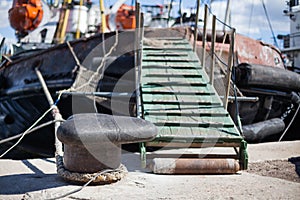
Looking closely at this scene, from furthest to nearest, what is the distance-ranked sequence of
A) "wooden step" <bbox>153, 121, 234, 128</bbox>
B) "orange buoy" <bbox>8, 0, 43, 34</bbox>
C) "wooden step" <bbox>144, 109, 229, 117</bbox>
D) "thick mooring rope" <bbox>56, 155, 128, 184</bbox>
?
"orange buoy" <bbox>8, 0, 43, 34</bbox>
"wooden step" <bbox>144, 109, 229, 117</bbox>
"wooden step" <bbox>153, 121, 234, 128</bbox>
"thick mooring rope" <bbox>56, 155, 128, 184</bbox>

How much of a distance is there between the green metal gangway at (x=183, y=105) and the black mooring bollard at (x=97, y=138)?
2.76 ft

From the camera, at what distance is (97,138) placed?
3.14m

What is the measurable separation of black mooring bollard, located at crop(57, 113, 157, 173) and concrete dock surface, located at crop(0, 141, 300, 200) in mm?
178

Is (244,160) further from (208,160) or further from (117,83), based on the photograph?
(117,83)

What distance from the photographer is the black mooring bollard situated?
3.15 metres

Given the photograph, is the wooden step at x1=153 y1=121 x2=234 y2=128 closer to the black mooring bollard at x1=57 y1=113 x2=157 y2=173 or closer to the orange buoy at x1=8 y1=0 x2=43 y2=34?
the black mooring bollard at x1=57 y1=113 x2=157 y2=173

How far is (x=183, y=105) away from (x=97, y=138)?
6.97 feet

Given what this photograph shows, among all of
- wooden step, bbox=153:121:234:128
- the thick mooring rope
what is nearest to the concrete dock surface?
the thick mooring rope

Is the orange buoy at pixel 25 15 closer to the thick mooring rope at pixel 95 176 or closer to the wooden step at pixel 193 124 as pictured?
the wooden step at pixel 193 124

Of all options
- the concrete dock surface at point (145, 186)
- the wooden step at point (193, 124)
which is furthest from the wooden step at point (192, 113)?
the concrete dock surface at point (145, 186)

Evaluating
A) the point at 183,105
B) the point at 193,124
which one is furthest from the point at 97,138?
the point at 183,105

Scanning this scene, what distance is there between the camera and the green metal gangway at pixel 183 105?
4414 mm

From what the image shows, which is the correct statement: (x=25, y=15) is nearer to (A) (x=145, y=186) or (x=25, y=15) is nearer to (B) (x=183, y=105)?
(B) (x=183, y=105)

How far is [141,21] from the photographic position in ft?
19.2
